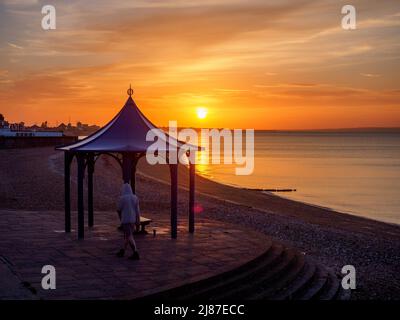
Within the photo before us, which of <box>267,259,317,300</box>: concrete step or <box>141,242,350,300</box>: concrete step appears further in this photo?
<box>267,259,317,300</box>: concrete step

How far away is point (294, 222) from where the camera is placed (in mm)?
19875

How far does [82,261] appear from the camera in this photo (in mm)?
10031

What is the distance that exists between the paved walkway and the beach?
2.51m

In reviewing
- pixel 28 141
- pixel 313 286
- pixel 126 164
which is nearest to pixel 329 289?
pixel 313 286

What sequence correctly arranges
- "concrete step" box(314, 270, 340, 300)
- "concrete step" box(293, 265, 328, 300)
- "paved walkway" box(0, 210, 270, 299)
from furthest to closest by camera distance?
"concrete step" box(314, 270, 340, 300) < "concrete step" box(293, 265, 328, 300) < "paved walkway" box(0, 210, 270, 299)

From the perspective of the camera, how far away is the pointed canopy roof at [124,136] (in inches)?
473

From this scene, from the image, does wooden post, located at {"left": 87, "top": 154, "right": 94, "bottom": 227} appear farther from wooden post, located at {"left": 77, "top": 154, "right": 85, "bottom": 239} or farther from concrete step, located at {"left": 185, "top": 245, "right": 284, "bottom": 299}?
concrete step, located at {"left": 185, "top": 245, "right": 284, "bottom": 299}

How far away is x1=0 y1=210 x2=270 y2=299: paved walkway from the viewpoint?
329 inches

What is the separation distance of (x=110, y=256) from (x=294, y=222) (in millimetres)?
10946

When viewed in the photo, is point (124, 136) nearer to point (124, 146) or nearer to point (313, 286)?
point (124, 146)

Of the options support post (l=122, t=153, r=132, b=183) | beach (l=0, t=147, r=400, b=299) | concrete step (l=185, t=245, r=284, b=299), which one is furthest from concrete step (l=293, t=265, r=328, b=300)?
support post (l=122, t=153, r=132, b=183)
